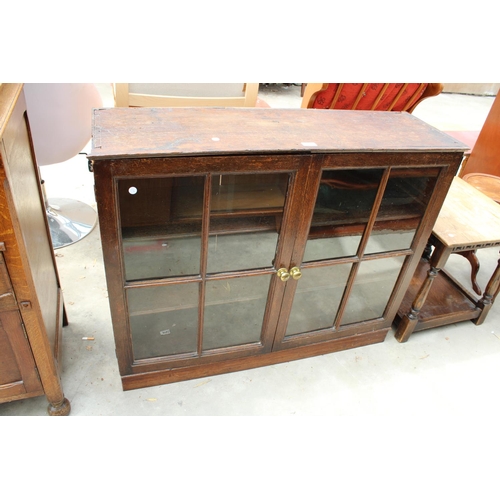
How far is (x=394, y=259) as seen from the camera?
1499 mm

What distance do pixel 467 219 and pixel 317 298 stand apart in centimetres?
70

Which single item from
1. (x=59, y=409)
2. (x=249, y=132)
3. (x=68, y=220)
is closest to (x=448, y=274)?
(x=249, y=132)

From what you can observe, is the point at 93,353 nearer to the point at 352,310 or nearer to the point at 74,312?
the point at 74,312

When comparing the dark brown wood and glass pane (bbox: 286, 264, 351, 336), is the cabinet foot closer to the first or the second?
the dark brown wood

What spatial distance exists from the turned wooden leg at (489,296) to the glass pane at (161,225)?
1.33 m

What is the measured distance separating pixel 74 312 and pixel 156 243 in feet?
2.62

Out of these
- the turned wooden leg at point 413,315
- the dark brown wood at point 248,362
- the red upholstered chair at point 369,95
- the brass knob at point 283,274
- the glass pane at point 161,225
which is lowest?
the dark brown wood at point 248,362

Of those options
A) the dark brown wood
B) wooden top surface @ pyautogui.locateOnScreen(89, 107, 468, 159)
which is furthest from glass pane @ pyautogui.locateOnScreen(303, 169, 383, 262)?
the dark brown wood

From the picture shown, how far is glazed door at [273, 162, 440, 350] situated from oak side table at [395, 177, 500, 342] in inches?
5.4

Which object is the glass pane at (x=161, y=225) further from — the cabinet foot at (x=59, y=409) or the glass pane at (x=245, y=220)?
the cabinet foot at (x=59, y=409)

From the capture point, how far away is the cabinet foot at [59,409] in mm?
1327

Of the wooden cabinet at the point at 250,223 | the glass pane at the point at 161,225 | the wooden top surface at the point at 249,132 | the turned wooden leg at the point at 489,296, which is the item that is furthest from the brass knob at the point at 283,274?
the turned wooden leg at the point at 489,296

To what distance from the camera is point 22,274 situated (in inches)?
39.2

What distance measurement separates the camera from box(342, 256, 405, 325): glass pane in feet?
4.92
